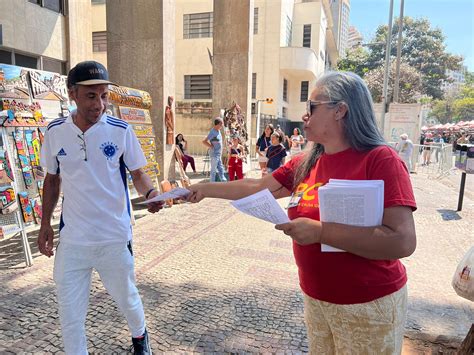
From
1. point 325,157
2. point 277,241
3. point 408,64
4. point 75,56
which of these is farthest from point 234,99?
point 408,64

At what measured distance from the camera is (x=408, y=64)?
1577 inches

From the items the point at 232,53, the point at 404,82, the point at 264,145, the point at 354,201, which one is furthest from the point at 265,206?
the point at 404,82

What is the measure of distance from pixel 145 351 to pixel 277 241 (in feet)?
10.9

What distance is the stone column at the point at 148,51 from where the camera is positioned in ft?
26.4

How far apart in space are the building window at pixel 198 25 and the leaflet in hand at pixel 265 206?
946 inches

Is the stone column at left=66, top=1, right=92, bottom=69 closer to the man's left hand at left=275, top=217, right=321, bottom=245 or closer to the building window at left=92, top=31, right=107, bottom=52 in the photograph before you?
the building window at left=92, top=31, right=107, bottom=52

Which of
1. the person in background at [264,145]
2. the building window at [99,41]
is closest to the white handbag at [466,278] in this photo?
the person in background at [264,145]

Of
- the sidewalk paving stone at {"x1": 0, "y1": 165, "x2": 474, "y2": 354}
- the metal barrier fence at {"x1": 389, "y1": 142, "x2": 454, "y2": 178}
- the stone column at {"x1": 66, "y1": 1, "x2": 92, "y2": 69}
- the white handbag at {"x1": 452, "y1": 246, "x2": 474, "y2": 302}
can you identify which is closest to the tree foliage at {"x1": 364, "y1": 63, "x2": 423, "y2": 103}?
the metal barrier fence at {"x1": 389, "y1": 142, "x2": 454, "y2": 178}

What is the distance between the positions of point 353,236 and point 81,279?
173 cm

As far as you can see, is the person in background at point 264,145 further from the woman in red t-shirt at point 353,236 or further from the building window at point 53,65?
the woman in red t-shirt at point 353,236

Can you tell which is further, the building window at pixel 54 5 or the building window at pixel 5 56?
the building window at pixel 54 5

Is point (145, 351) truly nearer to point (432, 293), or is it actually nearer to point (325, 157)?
point (325, 157)

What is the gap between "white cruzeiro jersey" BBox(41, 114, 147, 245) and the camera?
2.37 metres

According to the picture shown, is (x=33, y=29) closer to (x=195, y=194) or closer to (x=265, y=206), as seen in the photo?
(x=195, y=194)
